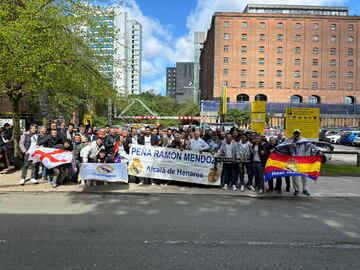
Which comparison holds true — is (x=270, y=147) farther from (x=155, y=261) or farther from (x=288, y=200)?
(x=155, y=261)

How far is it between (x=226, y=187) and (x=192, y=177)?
3.49 feet

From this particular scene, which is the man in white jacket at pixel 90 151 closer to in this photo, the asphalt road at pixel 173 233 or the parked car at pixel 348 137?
the asphalt road at pixel 173 233

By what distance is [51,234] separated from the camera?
5.93 meters

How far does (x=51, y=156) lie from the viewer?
34.2 feet

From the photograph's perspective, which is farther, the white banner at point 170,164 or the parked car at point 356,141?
the parked car at point 356,141

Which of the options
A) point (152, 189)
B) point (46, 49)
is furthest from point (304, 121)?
point (46, 49)

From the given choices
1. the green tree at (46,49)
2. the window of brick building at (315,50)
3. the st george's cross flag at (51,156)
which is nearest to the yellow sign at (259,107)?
the green tree at (46,49)

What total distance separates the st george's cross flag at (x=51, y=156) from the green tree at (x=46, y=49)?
230 cm

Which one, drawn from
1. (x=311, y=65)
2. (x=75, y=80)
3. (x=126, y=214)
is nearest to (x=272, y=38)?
(x=311, y=65)

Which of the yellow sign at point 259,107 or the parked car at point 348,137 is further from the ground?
the yellow sign at point 259,107

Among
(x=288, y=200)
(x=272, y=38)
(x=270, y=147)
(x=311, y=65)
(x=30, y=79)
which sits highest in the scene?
(x=272, y=38)

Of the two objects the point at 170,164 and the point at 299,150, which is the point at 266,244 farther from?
the point at 170,164

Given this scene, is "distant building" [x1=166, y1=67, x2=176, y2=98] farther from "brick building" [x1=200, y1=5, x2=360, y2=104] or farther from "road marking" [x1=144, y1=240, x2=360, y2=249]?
"road marking" [x1=144, y1=240, x2=360, y2=249]

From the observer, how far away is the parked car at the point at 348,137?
36031 millimetres
